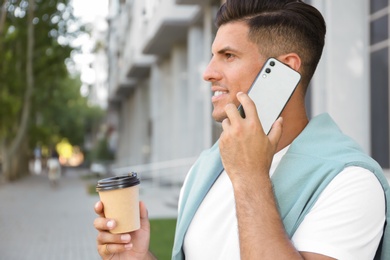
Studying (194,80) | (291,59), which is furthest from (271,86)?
(194,80)

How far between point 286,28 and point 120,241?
79 cm

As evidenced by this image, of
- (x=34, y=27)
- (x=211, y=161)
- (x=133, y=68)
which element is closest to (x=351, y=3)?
(x=211, y=161)

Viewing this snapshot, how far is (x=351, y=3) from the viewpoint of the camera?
11.5 metres

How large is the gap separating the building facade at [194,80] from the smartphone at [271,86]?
514 cm

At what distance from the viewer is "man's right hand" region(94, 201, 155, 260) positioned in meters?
1.97

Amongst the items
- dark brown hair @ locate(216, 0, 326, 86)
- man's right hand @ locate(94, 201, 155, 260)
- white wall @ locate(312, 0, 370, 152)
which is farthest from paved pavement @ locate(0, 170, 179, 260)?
dark brown hair @ locate(216, 0, 326, 86)

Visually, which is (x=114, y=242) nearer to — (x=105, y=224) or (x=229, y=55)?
(x=105, y=224)

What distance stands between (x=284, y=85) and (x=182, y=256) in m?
0.64

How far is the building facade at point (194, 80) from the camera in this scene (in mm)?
11180

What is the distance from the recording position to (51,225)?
14.4 meters

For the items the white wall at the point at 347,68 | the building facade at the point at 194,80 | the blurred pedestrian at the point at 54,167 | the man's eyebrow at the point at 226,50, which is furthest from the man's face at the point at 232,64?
the blurred pedestrian at the point at 54,167

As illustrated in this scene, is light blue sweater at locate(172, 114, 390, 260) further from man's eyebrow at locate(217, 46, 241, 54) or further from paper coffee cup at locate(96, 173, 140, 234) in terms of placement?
paper coffee cup at locate(96, 173, 140, 234)

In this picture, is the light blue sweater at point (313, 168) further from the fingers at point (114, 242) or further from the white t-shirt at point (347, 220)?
the fingers at point (114, 242)

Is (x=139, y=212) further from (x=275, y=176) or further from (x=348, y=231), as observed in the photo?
(x=348, y=231)
